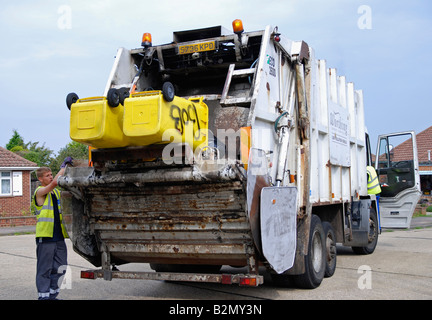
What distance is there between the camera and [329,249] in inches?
283

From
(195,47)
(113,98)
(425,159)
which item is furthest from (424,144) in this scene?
(113,98)

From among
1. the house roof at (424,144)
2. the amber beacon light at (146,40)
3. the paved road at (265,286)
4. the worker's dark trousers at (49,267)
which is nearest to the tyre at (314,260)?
the paved road at (265,286)

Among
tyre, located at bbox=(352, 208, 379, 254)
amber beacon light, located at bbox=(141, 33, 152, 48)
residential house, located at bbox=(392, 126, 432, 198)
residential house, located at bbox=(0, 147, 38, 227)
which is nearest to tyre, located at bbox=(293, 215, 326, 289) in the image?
amber beacon light, located at bbox=(141, 33, 152, 48)

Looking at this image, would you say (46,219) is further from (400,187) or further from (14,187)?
(14,187)

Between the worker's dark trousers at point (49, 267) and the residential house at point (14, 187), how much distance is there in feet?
57.8

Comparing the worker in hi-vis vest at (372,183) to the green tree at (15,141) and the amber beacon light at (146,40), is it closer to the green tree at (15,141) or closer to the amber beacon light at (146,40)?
the amber beacon light at (146,40)

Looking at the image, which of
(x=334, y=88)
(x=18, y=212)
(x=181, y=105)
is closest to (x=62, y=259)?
(x=181, y=105)

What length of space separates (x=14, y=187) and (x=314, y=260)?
18.9 metres

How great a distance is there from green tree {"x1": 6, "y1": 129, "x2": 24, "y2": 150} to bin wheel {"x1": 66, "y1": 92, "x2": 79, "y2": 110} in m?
41.4

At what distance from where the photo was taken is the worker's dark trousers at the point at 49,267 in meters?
5.27

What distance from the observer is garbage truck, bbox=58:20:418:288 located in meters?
4.60

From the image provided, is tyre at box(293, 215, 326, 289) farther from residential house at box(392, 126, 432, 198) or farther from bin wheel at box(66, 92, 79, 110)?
residential house at box(392, 126, 432, 198)

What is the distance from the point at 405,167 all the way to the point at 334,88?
359 centimetres
